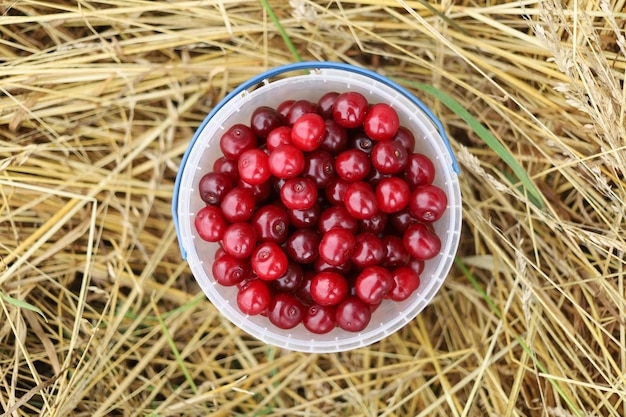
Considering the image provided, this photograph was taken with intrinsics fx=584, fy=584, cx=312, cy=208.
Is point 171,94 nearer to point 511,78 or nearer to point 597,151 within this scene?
point 511,78

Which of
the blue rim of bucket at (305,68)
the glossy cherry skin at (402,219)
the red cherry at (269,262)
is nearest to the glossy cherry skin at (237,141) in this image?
the blue rim of bucket at (305,68)

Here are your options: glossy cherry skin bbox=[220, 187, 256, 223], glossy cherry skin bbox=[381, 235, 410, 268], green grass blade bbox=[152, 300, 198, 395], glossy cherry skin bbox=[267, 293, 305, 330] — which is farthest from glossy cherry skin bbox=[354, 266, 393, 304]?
green grass blade bbox=[152, 300, 198, 395]

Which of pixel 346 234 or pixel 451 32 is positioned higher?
pixel 451 32

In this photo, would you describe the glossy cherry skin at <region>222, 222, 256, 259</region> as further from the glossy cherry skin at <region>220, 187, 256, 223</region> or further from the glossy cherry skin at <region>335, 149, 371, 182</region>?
the glossy cherry skin at <region>335, 149, 371, 182</region>

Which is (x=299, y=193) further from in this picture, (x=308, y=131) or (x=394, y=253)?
(x=394, y=253)

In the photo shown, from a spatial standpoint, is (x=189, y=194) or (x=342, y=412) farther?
(x=342, y=412)

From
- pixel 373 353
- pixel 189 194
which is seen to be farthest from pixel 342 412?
pixel 189 194

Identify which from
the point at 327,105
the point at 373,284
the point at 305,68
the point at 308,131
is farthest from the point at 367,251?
the point at 305,68
